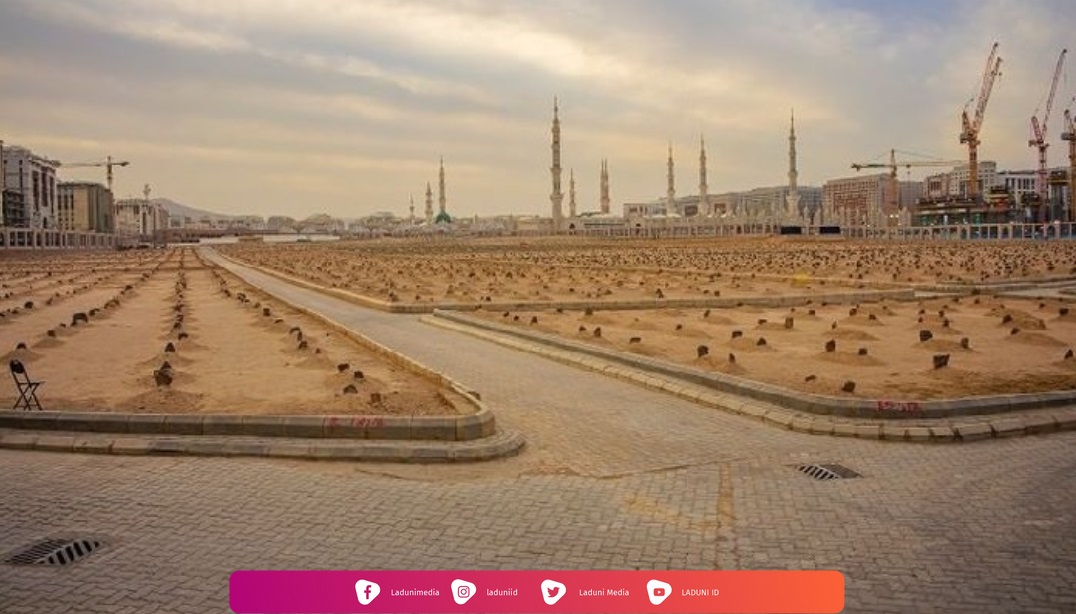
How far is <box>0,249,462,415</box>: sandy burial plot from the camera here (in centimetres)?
1265

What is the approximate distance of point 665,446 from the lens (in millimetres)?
10883

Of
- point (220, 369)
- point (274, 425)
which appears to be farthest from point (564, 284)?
point (274, 425)

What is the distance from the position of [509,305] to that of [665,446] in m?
18.9

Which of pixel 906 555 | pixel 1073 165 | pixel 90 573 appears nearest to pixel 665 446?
pixel 906 555

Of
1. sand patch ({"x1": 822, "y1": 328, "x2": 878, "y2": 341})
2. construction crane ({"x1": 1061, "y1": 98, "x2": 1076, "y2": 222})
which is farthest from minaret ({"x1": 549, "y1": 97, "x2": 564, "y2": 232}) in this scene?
sand patch ({"x1": 822, "y1": 328, "x2": 878, "y2": 341})

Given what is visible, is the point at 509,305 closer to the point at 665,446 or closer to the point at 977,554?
the point at 665,446

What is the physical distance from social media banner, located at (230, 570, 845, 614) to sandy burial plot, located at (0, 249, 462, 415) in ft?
17.3

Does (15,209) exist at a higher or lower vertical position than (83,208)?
lower

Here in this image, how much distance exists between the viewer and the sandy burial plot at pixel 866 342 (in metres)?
14.7

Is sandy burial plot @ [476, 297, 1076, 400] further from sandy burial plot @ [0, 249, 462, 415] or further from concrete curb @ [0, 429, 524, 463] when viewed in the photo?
concrete curb @ [0, 429, 524, 463]

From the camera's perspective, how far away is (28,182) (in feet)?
489

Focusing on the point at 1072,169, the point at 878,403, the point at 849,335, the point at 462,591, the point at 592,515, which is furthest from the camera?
the point at 1072,169

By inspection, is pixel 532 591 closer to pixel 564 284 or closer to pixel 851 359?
pixel 851 359

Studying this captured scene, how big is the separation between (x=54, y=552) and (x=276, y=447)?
337cm
